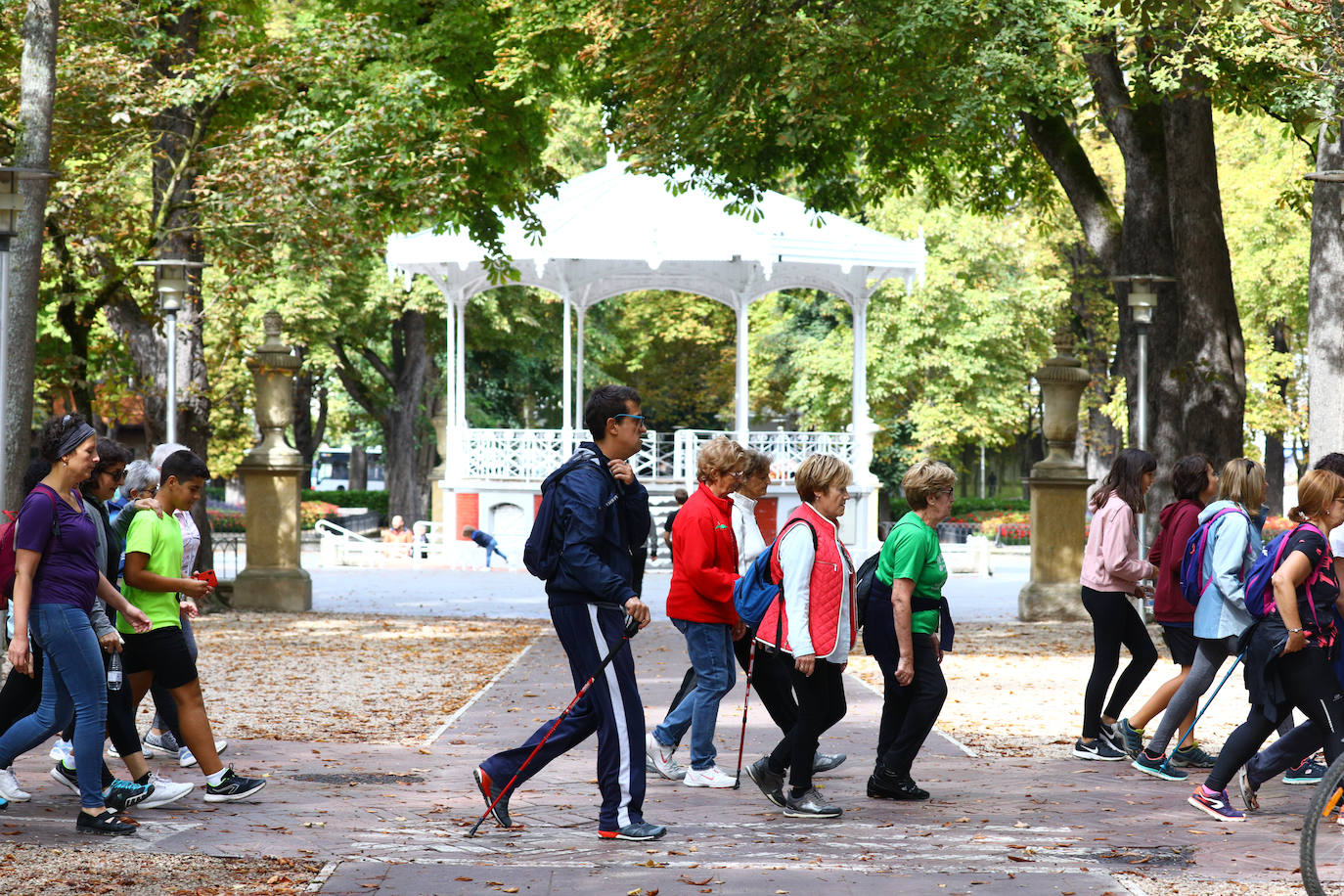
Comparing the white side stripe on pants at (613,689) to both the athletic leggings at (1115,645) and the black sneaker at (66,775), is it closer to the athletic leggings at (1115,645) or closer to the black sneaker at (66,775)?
the black sneaker at (66,775)

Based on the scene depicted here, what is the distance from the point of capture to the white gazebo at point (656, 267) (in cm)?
2577

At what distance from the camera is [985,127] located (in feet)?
47.8

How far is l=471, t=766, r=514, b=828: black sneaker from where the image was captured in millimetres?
6363

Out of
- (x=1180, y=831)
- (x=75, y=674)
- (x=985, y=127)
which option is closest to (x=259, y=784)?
(x=75, y=674)

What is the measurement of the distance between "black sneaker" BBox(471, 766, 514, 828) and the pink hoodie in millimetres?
3667

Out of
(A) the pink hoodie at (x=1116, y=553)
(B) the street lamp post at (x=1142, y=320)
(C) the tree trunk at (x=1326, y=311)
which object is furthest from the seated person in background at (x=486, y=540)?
(A) the pink hoodie at (x=1116, y=553)

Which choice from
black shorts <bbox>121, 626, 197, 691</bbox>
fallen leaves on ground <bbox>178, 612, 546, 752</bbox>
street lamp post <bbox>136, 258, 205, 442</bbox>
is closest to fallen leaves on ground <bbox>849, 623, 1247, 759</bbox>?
fallen leaves on ground <bbox>178, 612, 546, 752</bbox>

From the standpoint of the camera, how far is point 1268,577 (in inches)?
264

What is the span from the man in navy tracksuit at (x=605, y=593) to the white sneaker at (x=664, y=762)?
59.2 inches

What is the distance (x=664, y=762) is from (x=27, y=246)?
7.06 metres

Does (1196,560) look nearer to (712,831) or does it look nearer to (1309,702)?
(1309,702)

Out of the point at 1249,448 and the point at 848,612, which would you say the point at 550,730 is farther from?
the point at 1249,448

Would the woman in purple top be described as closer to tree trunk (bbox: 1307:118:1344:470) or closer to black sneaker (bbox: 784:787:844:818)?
black sneaker (bbox: 784:787:844:818)

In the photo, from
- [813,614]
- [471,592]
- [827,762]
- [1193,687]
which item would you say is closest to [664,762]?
[827,762]
